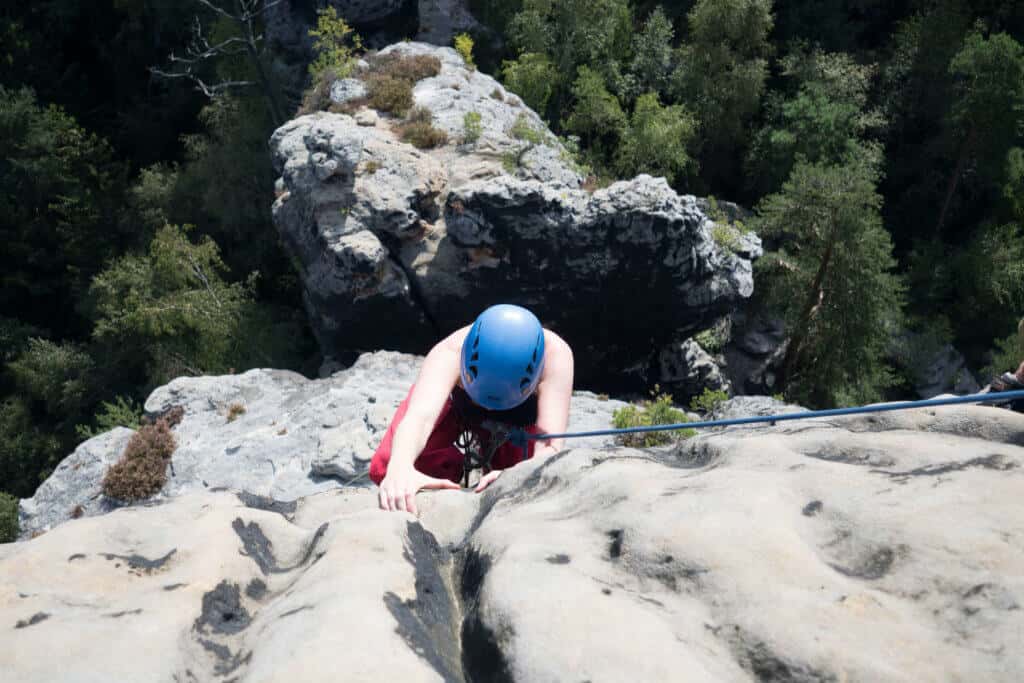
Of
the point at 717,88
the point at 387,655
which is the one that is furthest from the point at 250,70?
the point at 387,655

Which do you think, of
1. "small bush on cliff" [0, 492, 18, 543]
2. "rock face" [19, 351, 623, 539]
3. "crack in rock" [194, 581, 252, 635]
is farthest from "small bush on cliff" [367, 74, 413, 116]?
"small bush on cliff" [0, 492, 18, 543]

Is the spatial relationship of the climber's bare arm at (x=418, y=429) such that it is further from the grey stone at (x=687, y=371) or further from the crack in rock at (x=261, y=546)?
the grey stone at (x=687, y=371)

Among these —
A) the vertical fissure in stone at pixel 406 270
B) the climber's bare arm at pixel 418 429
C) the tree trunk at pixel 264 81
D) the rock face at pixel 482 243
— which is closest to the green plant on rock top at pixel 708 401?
the rock face at pixel 482 243

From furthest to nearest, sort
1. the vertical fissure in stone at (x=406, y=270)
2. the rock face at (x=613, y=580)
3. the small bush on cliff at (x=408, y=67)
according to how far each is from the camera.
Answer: the small bush on cliff at (x=408, y=67) < the vertical fissure in stone at (x=406, y=270) < the rock face at (x=613, y=580)

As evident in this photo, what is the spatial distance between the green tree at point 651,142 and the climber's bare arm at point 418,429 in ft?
54.2

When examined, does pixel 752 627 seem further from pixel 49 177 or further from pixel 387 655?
pixel 49 177

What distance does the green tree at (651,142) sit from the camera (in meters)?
20.3

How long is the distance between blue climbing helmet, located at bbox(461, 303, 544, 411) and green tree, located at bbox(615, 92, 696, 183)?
16.4 m

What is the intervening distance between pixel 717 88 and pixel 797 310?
29.6 feet

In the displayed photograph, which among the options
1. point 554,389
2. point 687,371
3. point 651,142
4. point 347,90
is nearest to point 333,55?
point 347,90

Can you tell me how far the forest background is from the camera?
66.5 ft

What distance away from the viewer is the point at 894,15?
90.6ft

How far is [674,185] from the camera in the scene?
24.4 m

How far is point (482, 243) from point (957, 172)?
799 inches
